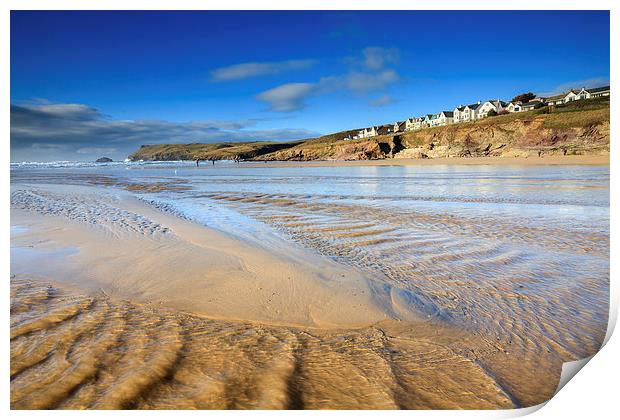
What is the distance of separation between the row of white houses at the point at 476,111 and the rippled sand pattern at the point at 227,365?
70.8m

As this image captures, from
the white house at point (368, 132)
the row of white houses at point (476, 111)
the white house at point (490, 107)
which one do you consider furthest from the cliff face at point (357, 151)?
the white house at point (368, 132)

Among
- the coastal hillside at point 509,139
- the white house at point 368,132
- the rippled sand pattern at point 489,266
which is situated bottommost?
the rippled sand pattern at point 489,266

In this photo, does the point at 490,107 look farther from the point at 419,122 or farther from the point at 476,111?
the point at 419,122

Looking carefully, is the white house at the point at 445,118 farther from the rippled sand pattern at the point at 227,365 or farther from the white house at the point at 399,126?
the rippled sand pattern at the point at 227,365

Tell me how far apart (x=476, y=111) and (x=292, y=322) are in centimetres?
9964

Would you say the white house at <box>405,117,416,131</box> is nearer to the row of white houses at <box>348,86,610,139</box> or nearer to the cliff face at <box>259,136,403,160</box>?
the row of white houses at <box>348,86,610,139</box>

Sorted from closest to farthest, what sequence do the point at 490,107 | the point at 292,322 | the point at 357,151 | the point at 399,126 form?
1. the point at 292,322
2. the point at 357,151
3. the point at 490,107
4. the point at 399,126

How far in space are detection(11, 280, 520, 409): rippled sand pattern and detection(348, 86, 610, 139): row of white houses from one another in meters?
70.8

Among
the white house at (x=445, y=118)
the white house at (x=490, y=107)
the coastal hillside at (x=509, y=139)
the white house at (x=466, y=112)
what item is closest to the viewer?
the coastal hillside at (x=509, y=139)

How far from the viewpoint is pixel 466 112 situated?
299 feet

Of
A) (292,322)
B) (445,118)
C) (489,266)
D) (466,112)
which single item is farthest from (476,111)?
(292,322)

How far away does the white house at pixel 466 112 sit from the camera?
89.2 meters
